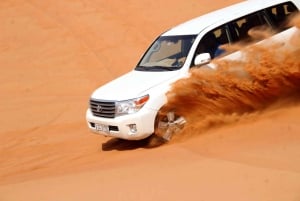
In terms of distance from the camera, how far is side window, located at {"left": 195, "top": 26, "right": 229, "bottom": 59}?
9.02 meters

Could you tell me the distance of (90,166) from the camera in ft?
26.4

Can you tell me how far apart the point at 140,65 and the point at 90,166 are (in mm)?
2522

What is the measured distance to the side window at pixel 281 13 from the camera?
9.64m

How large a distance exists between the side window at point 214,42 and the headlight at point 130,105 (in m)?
1.39

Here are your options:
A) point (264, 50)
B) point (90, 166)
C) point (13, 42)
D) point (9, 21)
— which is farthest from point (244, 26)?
point (9, 21)

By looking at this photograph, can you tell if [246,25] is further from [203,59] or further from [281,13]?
[203,59]

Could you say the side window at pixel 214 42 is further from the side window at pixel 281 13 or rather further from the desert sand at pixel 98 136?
the desert sand at pixel 98 136

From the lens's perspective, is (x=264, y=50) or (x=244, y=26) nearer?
(x=264, y=50)

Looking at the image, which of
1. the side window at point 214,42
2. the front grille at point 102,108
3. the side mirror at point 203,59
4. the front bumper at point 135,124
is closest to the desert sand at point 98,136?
the front bumper at point 135,124

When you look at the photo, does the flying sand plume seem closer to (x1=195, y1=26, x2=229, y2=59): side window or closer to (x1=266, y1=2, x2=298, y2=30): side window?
(x1=195, y1=26, x2=229, y2=59): side window

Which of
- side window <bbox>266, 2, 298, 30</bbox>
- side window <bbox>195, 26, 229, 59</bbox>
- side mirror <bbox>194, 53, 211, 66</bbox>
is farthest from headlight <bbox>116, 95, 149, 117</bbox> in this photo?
side window <bbox>266, 2, 298, 30</bbox>

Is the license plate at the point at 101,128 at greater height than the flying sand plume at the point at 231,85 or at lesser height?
lesser

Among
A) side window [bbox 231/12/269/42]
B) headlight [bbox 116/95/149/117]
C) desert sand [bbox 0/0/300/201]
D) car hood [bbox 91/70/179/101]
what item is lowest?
desert sand [bbox 0/0/300/201]

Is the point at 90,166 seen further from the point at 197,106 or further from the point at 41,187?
the point at 197,106
